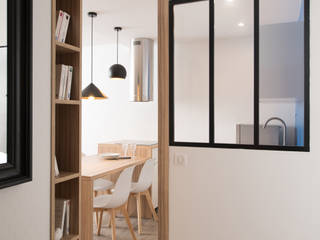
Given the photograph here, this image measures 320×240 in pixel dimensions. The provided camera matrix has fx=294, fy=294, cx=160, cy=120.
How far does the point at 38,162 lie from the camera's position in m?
1.67

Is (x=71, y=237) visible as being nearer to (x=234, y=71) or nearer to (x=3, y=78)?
(x=3, y=78)

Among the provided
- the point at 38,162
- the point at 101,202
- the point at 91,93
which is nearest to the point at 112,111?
the point at 91,93

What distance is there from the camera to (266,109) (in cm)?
198

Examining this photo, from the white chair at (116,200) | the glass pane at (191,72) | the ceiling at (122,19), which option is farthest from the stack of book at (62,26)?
the white chair at (116,200)

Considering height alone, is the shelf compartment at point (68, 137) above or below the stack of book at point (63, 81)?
below

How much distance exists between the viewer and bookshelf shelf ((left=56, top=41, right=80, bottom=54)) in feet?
6.01

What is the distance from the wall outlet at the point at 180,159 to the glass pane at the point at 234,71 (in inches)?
10.7

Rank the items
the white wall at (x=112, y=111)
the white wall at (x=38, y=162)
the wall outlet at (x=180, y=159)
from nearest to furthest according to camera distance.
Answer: the white wall at (x=38, y=162)
the wall outlet at (x=180, y=159)
the white wall at (x=112, y=111)

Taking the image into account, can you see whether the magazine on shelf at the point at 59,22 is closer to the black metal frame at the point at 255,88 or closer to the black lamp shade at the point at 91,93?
the black metal frame at the point at 255,88

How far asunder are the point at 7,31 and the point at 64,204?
113 centimetres

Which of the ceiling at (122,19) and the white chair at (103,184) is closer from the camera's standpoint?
the ceiling at (122,19)

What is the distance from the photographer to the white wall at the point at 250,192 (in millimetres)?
1850

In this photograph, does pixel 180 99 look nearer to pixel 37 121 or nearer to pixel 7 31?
pixel 37 121

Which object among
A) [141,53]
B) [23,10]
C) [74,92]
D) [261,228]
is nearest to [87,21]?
[141,53]
